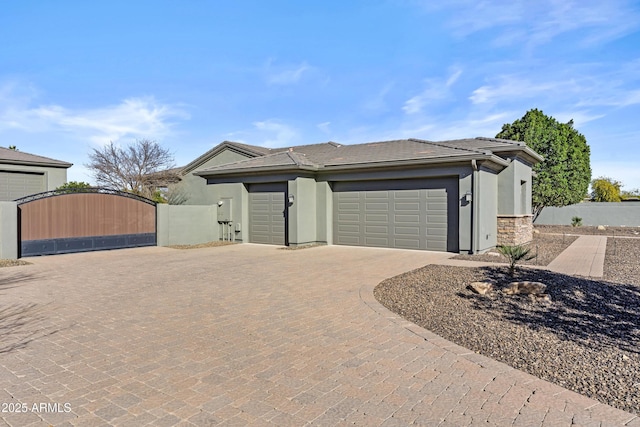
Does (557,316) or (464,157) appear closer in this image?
(557,316)

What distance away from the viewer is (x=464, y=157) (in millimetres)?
12242

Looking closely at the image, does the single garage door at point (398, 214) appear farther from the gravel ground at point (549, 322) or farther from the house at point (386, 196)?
the gravel ground at point (549, 322)

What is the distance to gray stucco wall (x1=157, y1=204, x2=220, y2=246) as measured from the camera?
1614 cm

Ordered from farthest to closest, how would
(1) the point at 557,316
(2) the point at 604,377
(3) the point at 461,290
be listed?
1. (3) the point at 461,290
2. (1) the point at 557,316
3. (2) the point at 604,377

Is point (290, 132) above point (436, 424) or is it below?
above

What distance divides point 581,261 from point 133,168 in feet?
76.2

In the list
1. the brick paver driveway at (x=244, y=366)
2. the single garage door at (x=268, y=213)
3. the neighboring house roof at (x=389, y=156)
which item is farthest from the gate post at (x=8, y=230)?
the single garage door at (x=268, y=213)

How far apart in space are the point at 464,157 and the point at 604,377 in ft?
31.0

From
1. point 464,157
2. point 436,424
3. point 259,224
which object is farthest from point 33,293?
point 464,157

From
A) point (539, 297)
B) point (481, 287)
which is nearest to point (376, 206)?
point (481, 287)

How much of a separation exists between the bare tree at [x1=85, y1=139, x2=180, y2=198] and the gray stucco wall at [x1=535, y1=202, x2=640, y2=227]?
86.6ft

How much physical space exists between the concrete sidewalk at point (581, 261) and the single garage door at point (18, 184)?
74.7 ft

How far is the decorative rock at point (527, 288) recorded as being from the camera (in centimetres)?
640

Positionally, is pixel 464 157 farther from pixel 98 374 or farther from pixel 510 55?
pixel 98 374
